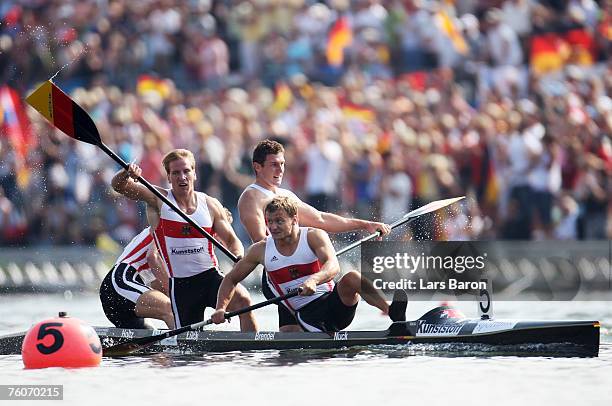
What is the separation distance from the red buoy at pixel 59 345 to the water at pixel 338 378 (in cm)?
10

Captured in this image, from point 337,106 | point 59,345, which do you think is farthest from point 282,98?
point 59,345

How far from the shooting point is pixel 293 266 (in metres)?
11.2

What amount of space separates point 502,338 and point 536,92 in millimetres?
7661

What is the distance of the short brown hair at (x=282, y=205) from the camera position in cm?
1088

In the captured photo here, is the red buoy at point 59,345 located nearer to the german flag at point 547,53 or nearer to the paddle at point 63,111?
the paddle at point 63,111

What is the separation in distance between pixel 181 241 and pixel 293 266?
1002 millimetres

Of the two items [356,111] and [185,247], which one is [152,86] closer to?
[356,111]

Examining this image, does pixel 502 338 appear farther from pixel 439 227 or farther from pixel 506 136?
pixel 506 136

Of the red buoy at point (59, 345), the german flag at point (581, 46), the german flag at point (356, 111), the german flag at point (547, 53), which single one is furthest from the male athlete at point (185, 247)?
the german flag at point (581, 46)

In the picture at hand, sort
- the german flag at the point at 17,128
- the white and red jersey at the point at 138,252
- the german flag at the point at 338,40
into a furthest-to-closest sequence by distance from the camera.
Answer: the german flag at the point at 338,40 < the german flag at the point at 17,128 < the white and red jersey at the point at 138,252

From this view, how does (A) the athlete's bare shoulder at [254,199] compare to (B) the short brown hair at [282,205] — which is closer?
(B) the short brown hair at [282,205]

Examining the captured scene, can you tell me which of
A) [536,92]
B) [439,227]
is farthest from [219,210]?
[536,92]

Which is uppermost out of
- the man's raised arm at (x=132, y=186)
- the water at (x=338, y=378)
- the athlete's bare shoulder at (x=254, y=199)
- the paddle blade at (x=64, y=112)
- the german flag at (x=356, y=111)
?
the german flag at (x=356, y=111)

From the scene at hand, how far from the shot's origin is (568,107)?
17047 mm
